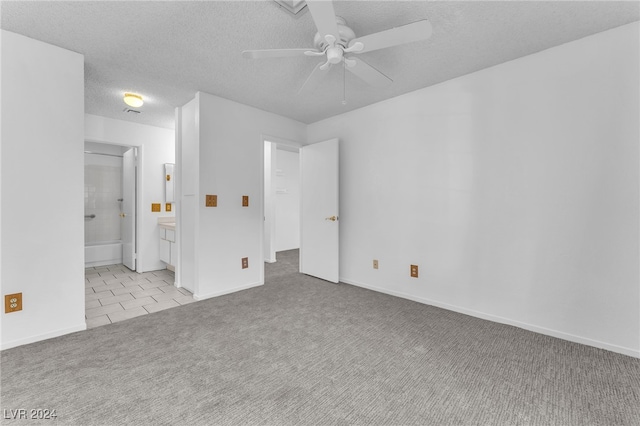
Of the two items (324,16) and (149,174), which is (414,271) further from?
(149,174)

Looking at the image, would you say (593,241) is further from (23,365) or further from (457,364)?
(23,365)

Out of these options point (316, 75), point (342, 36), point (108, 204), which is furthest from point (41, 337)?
point (108, 204)

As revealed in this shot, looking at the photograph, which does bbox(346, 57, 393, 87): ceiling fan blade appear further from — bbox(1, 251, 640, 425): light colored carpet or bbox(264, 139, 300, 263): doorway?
bbox(264, 139, 300, 263): doorway

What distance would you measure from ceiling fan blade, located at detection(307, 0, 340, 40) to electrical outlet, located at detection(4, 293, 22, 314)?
284 centimetres

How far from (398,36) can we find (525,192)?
1.75 meters

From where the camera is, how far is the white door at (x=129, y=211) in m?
4.33

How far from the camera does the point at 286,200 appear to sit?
6.38 meters

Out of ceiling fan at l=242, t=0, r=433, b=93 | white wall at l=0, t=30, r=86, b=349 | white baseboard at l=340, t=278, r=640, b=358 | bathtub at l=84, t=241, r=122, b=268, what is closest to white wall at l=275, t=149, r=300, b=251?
bathtub at l=84, t=241, r=122, b=268

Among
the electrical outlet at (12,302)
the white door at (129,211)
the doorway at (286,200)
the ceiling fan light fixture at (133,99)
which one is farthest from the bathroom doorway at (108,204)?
the doorway at (286,200)

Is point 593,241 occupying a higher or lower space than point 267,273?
higher

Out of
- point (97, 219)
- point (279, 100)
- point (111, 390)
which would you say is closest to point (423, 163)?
point (279, 100)

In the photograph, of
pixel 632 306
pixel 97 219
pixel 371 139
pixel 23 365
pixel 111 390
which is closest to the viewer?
pixel 111 390

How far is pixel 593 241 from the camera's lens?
2.05 meters

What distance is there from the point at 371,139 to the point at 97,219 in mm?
5162
